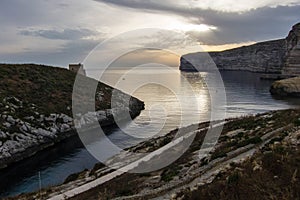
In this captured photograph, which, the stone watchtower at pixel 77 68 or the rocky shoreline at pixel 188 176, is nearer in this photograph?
the rocky shoreline at pixel 188 176

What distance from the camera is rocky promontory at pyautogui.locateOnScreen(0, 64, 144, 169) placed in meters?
47.6

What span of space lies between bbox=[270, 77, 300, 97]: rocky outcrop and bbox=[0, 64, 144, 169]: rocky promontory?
5037 centimetres

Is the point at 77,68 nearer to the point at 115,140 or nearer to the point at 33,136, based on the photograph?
the point at 115,140

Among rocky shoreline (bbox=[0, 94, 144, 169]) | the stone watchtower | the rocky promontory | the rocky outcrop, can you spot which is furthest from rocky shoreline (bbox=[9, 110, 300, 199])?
the rocky outcrop

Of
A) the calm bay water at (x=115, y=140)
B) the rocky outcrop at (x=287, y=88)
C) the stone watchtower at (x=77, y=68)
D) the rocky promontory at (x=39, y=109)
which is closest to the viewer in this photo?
the calm bay water at (x=115, y=140)

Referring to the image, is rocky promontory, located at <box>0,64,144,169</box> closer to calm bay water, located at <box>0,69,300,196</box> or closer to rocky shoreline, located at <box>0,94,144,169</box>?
rocky shoreline, located at <box>0,94,144,169</box>

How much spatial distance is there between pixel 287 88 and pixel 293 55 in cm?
6971

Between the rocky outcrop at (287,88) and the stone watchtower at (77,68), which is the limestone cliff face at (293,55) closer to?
the rocky outcrop at (287,88)

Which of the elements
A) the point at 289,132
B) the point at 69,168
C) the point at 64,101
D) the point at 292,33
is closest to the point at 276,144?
the point at 289,132

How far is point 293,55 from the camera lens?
551 ft

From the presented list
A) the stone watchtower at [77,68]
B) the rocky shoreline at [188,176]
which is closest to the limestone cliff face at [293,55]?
the stone watchtower at [77,68]

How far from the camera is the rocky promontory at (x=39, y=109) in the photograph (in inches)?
1873

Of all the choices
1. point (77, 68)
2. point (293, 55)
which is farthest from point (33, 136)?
point (293, 55)

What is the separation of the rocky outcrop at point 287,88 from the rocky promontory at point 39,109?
50367 mm
